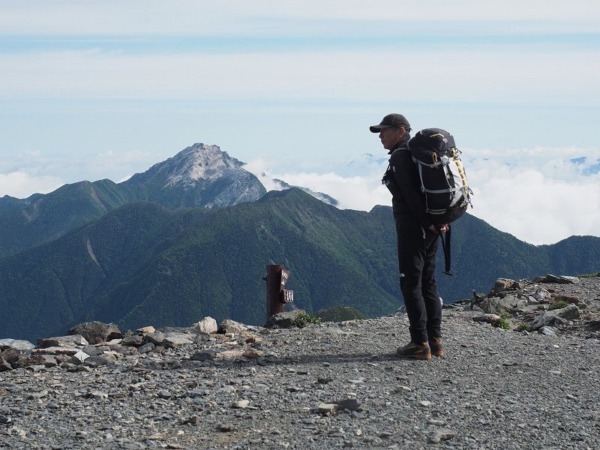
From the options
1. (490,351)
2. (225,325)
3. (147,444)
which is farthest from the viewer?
(225,325)

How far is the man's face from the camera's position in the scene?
449 inches

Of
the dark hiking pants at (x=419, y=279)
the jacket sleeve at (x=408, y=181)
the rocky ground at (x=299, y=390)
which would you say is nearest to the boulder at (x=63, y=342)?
the rocky ground at (x=299, y=390)

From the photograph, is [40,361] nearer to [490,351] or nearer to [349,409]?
[349,409]

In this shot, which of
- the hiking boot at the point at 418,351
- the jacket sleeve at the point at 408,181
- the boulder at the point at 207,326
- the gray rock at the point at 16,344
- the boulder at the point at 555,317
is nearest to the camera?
the jacket sleeve at the point at 408,181

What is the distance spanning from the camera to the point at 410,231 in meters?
11.3

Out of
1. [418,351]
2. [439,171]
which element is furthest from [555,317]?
[439,171]

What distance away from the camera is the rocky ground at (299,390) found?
8.07 m

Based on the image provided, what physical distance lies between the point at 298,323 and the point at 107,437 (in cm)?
693

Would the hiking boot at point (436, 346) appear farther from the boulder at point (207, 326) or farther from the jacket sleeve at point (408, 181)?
the boulder at point (207, 326)

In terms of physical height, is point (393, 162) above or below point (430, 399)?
above

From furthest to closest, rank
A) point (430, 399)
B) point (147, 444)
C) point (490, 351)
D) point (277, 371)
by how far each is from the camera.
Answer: point (490, 351) < point (277, 371) < point (430, 399) < point (147, 444)

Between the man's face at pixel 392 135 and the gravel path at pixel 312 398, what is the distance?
287 cm

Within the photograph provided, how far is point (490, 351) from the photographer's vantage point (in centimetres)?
1252

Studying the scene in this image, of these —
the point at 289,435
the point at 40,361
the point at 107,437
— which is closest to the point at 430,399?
the point at 289,435
